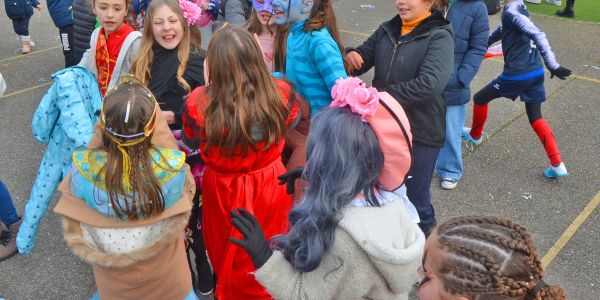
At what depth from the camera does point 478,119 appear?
4727mm

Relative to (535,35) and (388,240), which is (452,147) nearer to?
(535,35)

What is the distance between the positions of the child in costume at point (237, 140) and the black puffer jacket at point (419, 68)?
1.87ft

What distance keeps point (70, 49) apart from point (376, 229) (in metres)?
5.36

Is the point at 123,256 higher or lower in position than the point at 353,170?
lower

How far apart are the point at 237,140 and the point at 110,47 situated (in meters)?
1.35

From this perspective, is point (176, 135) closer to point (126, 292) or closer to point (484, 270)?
point (126, 292)

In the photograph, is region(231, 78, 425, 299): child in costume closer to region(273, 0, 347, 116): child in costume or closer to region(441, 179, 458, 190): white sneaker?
region(273, 0, 347, 116): child in costume

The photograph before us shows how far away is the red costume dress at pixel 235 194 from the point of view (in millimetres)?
2557

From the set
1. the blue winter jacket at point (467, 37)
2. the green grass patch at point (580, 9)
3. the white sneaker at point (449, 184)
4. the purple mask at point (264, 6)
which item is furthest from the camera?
the green grass patch at point (580, 9)

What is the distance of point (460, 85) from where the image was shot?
379 centimetres

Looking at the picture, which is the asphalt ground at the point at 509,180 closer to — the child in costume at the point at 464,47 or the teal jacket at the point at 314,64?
the child in costume at the point at 464,47

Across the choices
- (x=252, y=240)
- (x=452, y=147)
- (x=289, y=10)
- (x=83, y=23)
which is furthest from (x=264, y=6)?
(x=83, y=23)

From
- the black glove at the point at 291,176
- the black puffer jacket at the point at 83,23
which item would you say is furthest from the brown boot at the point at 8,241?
the black glove at the point at 291,176

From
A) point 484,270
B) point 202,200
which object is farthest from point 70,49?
point 484,270
